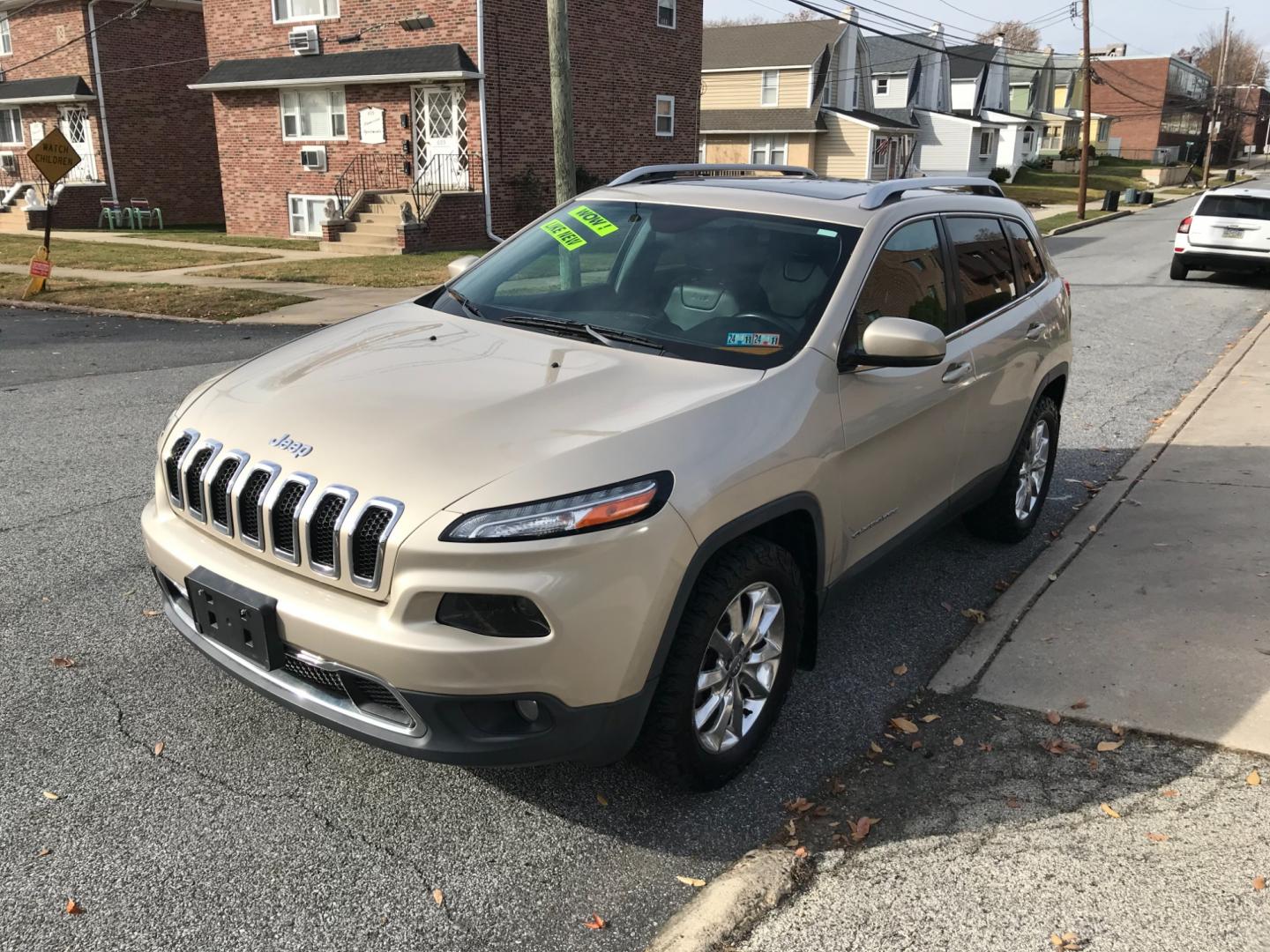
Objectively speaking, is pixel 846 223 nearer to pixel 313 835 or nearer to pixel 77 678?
pixel 313 835

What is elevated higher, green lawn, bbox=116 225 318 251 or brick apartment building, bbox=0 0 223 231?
brick apartment building, bbox=0 0 223 231

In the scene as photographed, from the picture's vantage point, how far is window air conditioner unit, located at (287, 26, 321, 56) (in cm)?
2528

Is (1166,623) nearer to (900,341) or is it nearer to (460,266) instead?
(900,341)

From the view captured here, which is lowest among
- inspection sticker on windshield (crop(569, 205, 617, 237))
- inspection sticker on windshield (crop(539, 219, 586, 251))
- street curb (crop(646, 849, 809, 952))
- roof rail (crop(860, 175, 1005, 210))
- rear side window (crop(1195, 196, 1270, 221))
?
street curb (crop(646, 849, 809, 952))

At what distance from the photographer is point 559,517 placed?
2.70 meters

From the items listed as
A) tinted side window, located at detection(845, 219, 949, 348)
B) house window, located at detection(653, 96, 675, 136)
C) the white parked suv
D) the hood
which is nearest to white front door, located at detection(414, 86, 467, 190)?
house window, located at detection(653, 96, 675, 136)

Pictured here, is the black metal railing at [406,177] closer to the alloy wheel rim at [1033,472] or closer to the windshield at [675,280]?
the alloy wheel rim at [1033,472]

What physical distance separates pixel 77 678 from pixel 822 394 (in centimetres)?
291

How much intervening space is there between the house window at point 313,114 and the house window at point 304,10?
5.65 feet

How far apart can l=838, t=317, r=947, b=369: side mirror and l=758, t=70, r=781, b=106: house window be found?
46490 millimetres

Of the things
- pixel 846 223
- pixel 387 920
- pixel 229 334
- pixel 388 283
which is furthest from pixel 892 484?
pixel 388 283

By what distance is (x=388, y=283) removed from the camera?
16.7 metres

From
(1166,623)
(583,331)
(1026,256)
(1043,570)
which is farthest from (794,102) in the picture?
(583,331)

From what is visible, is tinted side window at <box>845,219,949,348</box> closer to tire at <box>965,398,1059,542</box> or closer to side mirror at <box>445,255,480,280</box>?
tire at <box>965,398,1059,542</box>
